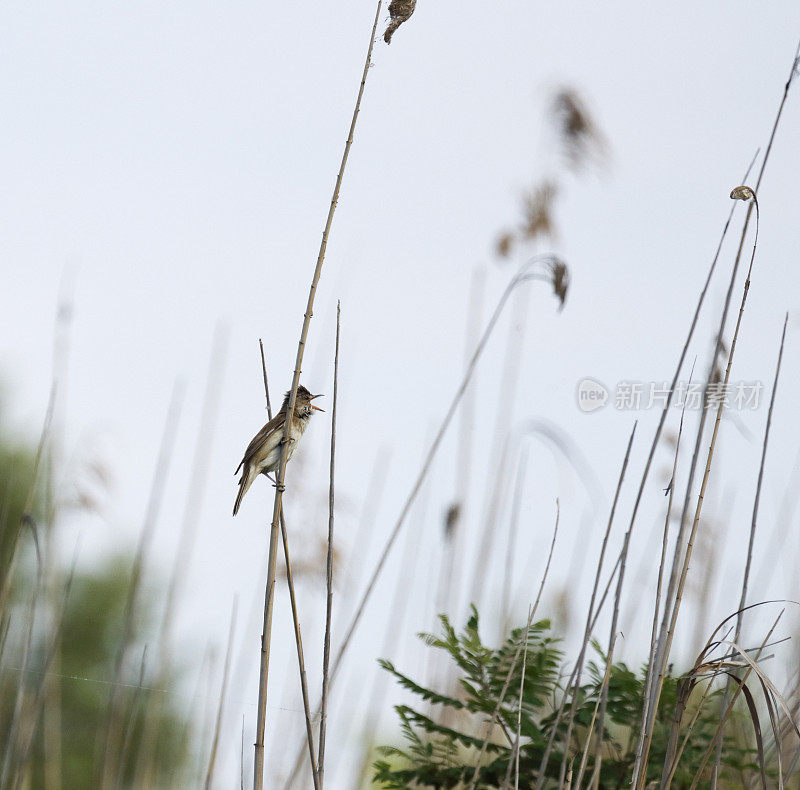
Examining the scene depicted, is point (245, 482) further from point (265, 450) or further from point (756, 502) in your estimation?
point (756, 502)

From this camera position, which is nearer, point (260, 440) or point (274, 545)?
point (274, 545)

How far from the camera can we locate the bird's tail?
3.59 meters

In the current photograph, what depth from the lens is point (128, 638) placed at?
2.81 metres

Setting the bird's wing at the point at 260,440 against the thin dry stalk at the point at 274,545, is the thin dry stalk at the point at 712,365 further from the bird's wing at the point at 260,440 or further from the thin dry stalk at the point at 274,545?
the bird's wing at the point at 260,440

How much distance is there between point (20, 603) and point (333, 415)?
10.9 metres

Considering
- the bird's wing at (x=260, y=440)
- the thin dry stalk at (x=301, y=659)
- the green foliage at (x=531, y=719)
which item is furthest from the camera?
the bird's wing at (x=260, y=440)

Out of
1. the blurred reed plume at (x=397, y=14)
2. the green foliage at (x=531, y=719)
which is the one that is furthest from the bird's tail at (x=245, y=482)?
the blurred reed plume at (x=397, y=14)

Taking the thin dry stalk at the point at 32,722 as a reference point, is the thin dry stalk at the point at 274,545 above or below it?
above

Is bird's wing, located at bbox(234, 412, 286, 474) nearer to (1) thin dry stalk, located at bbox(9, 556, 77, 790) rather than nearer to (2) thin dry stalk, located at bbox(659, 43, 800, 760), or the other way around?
(1) thin dry stalk, located at bbox(9, 556, 77, 790)

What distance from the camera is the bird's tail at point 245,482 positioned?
11.8ft

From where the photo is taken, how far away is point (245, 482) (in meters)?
3.73

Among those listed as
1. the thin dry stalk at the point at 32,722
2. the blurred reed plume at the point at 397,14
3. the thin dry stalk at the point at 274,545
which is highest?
the blurred reed plume at the point at 397,14

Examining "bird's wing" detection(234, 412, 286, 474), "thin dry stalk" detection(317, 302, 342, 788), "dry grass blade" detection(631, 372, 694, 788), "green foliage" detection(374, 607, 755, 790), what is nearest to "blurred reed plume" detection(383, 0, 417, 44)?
"thin dry stalk" detection(317, 302, 342, 788)

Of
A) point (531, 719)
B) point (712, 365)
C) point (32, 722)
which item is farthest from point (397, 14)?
point (32, 722)
